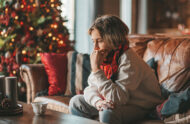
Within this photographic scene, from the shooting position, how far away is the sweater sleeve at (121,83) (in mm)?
1673

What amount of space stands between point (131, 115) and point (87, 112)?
33cm

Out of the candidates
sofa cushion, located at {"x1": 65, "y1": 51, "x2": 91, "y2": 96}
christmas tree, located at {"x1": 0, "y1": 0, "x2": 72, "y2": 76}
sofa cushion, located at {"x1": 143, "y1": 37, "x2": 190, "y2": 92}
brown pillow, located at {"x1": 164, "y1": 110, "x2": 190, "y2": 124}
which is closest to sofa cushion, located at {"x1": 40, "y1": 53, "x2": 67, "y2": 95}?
sofa cushion, located at {"x1": 65, "y1": 51, "x2": 91, "y2": 96}

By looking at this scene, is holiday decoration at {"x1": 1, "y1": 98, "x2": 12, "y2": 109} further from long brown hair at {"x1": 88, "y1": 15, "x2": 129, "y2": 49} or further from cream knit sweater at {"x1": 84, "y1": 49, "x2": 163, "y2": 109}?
long brown hair at {"x1": 88, "y1": 15, "x2": 129, "y2": 49}

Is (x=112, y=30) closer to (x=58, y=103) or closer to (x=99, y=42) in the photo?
(x=99, y=42)

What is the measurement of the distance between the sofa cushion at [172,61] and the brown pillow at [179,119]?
35cm

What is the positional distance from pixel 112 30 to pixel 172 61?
1.94ft

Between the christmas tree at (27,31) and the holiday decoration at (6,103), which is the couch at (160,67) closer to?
the christmas tree at (27,31)

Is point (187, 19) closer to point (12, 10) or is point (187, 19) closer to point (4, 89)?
point (12, 10)

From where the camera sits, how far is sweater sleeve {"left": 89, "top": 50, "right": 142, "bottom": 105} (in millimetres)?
1673

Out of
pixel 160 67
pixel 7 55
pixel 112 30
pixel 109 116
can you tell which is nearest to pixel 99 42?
pixel 112 30

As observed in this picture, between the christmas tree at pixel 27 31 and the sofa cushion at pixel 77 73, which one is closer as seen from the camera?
the sofa cushion at pixel 77 73

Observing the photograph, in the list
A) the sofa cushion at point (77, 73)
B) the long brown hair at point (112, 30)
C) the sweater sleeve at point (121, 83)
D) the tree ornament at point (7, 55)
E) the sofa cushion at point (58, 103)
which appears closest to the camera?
the sweater sleeve at point (121, 83)

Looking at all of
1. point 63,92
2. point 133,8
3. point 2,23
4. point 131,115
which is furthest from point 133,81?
point 133,8

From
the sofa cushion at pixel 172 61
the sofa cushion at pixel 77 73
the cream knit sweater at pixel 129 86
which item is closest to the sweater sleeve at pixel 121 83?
the cream knit sweater at pixel 129 86
